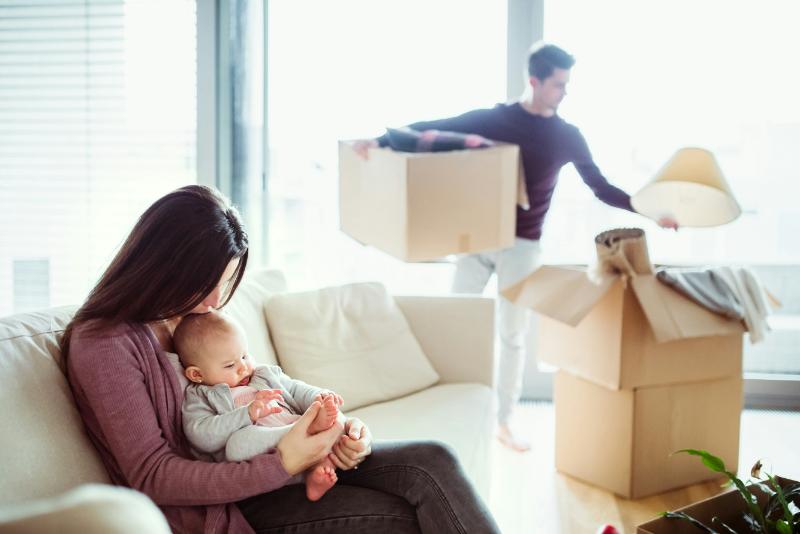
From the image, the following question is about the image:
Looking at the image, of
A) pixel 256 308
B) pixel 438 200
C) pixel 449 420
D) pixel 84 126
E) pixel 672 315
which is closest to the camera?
pixel 438 200

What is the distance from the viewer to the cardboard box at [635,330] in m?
2.40

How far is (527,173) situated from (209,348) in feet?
5.35

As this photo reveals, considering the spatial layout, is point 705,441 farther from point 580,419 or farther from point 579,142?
point 579,142

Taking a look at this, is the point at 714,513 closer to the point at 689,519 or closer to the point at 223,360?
the point at 689,519

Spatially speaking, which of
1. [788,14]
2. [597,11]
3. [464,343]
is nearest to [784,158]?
[788,14]

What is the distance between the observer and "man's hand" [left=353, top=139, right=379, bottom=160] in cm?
155

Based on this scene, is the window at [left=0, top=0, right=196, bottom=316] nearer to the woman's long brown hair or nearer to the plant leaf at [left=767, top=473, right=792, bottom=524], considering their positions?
the woman's long brown hair

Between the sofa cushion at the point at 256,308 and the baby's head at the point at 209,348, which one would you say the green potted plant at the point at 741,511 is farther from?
the sofa cushion at the point at 256,308

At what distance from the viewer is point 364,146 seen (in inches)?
61.0

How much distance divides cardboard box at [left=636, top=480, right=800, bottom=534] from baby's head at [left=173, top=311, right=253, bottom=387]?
78 cm

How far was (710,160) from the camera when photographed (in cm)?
246

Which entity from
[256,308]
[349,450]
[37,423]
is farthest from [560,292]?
[37,423]

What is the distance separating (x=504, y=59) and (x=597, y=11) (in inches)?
16.7

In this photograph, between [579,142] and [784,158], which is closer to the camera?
[579,142]
